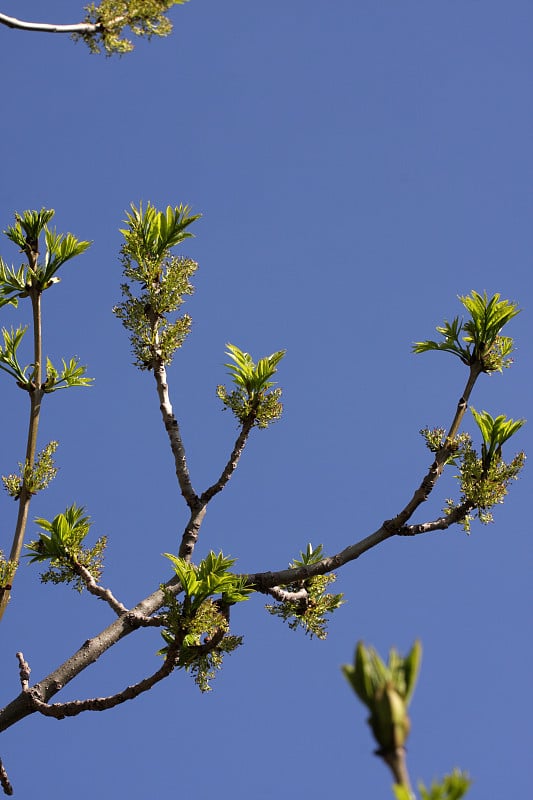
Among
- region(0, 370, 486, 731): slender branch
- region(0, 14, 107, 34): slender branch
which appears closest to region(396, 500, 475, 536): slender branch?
region(0, 370, 486, 731): slender branch

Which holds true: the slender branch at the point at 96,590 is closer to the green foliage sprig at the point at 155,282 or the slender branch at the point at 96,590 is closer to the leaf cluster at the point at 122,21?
the green foliage sprig at the point at 155,282

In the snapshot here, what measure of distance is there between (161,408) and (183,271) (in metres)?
0.82

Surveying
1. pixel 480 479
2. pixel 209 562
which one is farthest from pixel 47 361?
pixel 480 479

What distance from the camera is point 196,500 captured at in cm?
451

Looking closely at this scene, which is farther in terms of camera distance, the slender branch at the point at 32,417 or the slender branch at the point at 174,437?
the slender branch at the point at 174,437

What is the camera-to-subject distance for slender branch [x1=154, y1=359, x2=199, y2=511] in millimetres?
4535

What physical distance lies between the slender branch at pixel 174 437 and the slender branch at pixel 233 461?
8 cm

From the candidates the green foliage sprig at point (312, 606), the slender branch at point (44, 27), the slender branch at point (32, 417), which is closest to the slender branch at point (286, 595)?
the green foliage sprig at point (312, 606)

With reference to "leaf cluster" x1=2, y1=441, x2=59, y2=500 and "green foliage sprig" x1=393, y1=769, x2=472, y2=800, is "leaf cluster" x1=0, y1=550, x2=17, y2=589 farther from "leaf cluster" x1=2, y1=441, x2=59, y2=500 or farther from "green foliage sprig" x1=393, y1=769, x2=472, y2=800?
"green foliage sprig" x1=393, y1=769, x2=472, y2=800

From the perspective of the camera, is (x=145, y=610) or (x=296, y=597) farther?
(x=296, y=597)

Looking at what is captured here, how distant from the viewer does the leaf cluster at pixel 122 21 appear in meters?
4.26

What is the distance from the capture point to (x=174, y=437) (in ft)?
15.2

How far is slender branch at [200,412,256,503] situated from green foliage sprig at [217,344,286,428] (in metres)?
0.03

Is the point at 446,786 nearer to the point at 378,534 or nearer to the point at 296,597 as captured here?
the point at 378,534
